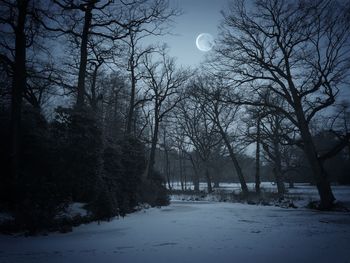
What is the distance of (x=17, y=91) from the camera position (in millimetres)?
9562

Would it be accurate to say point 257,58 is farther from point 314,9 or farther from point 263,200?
point 263,200

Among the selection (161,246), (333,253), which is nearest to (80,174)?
(161,246)

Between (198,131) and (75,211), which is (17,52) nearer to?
(75,211)

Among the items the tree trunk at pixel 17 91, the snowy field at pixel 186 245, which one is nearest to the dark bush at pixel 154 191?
the snowy field at pixel 186 245

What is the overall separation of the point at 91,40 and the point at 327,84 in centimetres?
1338

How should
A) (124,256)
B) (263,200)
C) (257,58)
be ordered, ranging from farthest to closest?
1. (263,200)
2. (257,58)
3. (124,256)

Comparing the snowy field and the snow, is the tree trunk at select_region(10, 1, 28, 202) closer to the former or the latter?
the snow

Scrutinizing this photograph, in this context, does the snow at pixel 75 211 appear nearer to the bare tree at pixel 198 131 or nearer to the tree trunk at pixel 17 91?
the tree trunk at pixel 17 91

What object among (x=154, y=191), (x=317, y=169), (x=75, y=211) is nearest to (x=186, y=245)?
(x=75, y=211)

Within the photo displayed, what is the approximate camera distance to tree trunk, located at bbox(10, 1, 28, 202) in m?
8.70

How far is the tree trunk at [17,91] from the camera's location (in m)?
8.70

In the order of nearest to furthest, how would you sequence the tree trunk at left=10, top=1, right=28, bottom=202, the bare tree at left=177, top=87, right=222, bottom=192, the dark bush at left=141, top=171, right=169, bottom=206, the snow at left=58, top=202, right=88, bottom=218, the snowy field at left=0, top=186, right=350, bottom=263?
the snowy field at left=0, top=186, right=350, bottom=263
the snow at left=58, top=202, right=88, bottom=218
the tree trunk at left=10, top=1, right=28, bottom=202
the dark bush at left=141, top=171, right=169, bottom=206
the bare tree at left=177, top=87, right=222, bottom=192

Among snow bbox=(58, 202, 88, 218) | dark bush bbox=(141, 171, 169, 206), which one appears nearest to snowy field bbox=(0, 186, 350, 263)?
snow bbox=(58, 202, 88, 218)

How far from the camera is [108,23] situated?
12.9 m
